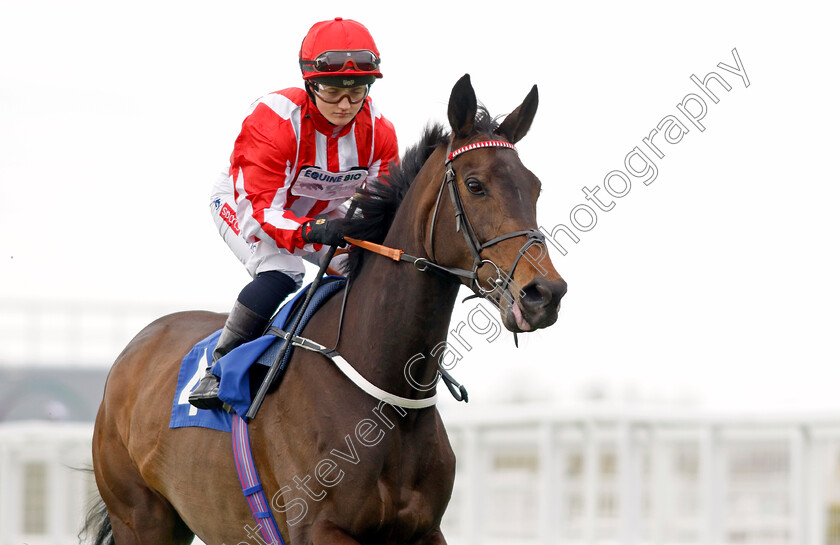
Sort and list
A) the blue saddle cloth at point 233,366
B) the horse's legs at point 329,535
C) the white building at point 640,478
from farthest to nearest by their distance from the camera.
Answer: the white building at point 640,478 < the blue saddle cloth at point 233,366 < the horse's legs at point 329,535

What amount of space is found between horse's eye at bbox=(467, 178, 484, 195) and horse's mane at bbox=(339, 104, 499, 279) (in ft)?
1.20

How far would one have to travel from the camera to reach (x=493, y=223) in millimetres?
2836

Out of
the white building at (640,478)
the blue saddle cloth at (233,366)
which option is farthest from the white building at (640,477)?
the blue saddle cloth at (233,366)

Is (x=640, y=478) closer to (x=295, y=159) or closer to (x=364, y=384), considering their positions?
(x=364, y=384)

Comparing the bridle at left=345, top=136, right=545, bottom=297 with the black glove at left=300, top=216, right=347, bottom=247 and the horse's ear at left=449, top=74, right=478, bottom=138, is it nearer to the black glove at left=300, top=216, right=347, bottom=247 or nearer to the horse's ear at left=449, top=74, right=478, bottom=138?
the horse's ear at left=449, top=74, right=478, bottom=138

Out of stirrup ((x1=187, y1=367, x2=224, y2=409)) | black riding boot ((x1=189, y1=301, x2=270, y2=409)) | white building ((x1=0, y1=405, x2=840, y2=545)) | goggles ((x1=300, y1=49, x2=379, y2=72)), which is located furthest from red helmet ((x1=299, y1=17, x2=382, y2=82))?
white building ((x1=0, y1=405, x2=840, y2=545))

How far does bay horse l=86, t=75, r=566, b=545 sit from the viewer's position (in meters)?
2.84

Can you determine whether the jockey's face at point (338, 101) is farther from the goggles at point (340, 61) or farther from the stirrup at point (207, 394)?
the stirrup at point (207, 394)

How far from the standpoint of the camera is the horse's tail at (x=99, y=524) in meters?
4.58

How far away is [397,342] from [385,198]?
520 millimetres

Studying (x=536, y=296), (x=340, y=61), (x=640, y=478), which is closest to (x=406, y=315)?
(x=536, y=296)

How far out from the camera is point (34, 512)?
23.9 feet

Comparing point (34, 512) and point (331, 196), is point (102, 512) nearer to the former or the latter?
point (331, 196)

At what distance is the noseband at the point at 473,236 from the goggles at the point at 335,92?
50 cm
